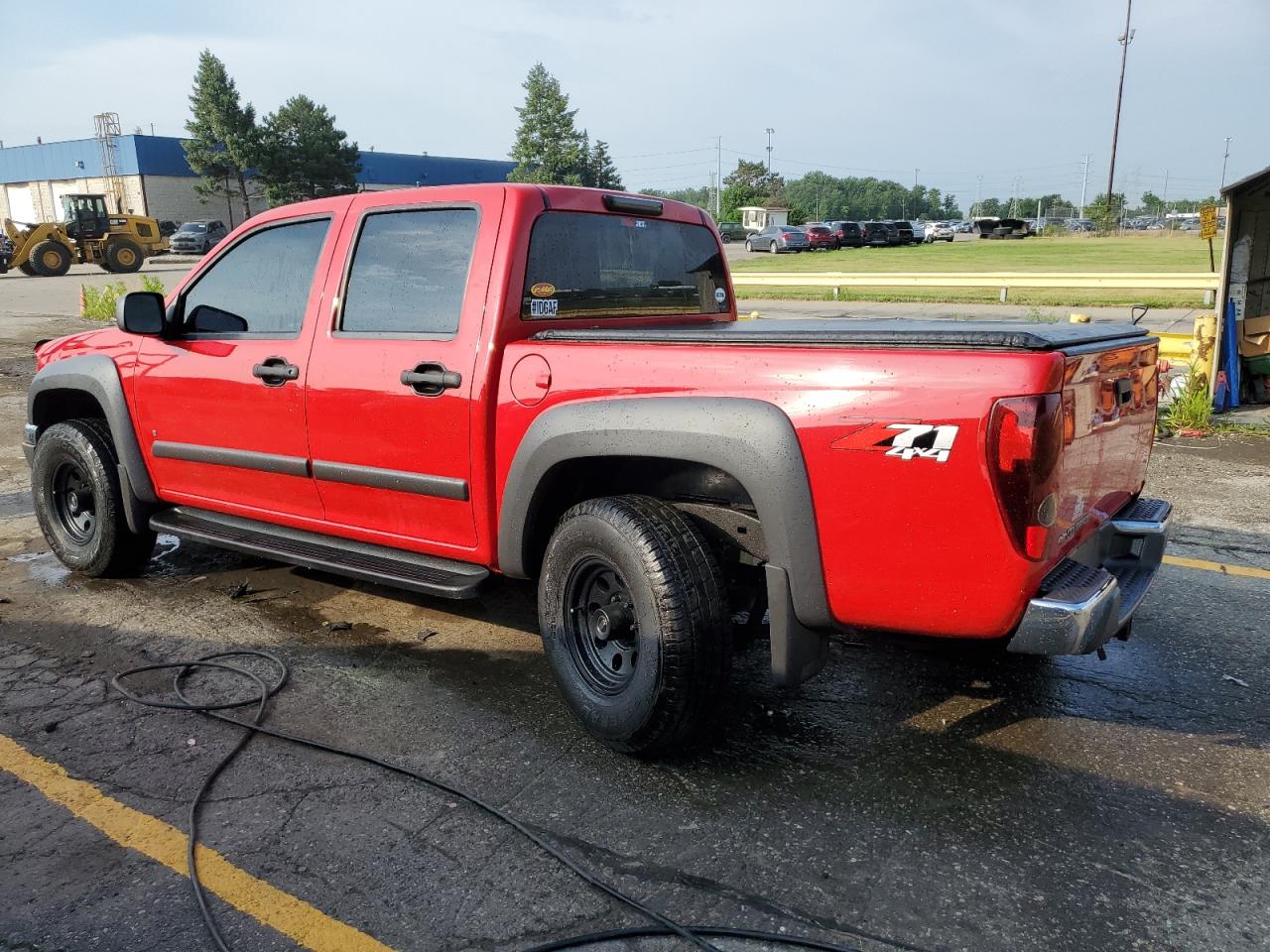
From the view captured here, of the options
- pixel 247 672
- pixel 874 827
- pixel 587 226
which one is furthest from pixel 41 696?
pixel 874 827

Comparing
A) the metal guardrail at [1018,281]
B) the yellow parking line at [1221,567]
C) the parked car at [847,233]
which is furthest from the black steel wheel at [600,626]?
the parked car at [847,233]

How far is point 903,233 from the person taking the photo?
50.6m

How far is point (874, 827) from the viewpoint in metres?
2.91

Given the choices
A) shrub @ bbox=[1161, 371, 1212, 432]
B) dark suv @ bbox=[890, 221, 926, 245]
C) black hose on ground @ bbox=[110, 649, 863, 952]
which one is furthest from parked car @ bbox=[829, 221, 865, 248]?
black hose on ground @ bbox=[110, 649, 863, 952]

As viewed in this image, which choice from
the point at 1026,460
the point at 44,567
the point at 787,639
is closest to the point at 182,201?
the point at 44,567

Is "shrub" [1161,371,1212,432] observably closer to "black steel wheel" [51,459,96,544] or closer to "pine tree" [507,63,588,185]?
"black steel wheel" [51,459,96,544]

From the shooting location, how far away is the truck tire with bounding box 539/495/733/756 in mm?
3074

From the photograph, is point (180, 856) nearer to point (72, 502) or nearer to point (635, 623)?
point (635, 623)

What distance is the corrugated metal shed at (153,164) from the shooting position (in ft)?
202

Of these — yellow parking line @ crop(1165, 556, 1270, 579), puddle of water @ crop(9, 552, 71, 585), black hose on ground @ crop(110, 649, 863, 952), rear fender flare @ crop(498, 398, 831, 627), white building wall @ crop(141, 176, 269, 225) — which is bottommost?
yellow parking line @ crop(1165, 556, 1270, 579)

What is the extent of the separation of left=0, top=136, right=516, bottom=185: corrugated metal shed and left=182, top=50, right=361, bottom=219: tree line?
2.86 meters

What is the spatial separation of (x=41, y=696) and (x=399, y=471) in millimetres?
1616

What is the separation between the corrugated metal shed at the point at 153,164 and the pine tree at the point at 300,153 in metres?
5.11

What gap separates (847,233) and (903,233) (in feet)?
15.2
